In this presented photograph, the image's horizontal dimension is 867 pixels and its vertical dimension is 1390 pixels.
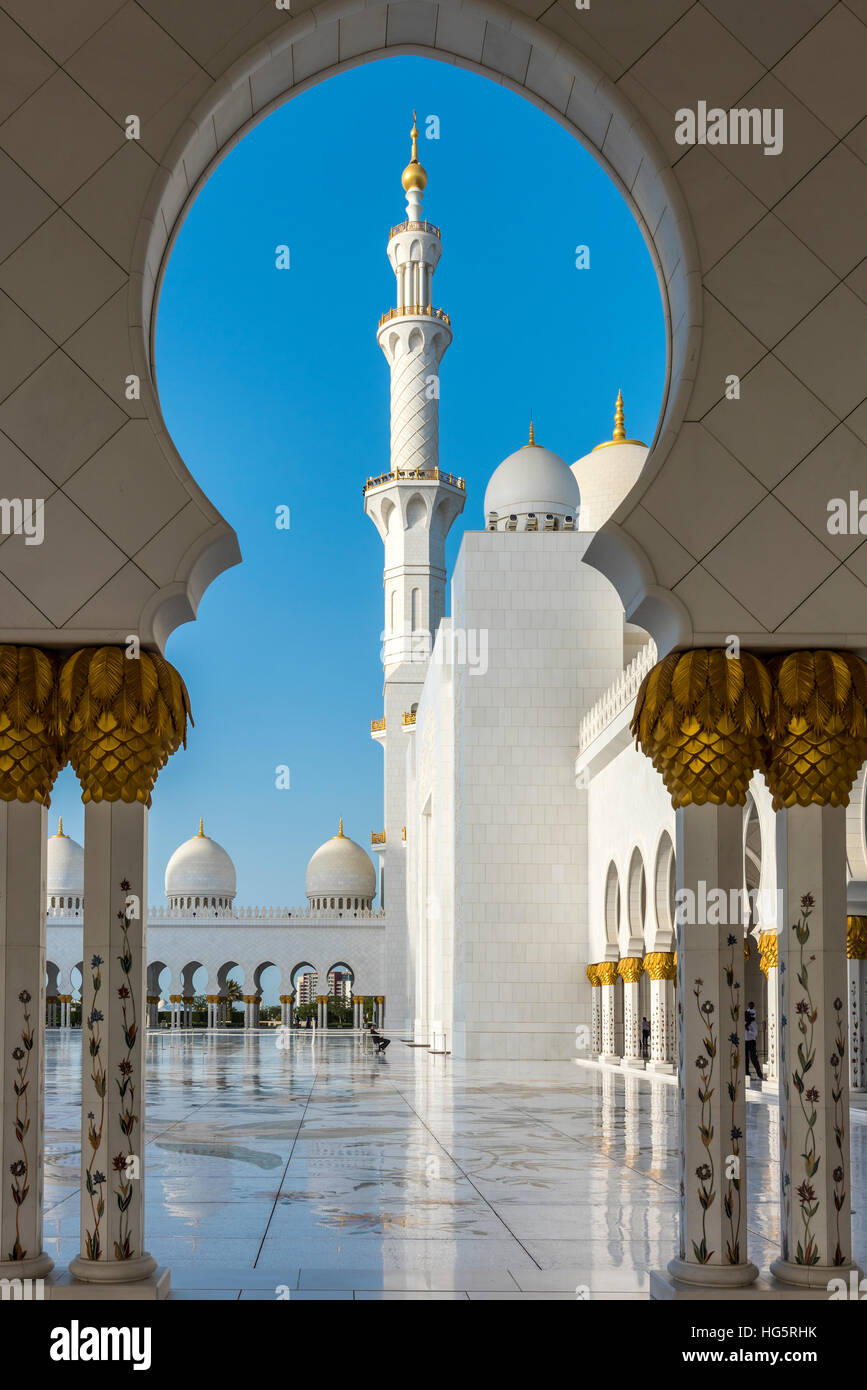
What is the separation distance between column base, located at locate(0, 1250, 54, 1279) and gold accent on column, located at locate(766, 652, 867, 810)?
258cm

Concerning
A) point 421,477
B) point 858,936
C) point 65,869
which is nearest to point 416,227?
point 421,477

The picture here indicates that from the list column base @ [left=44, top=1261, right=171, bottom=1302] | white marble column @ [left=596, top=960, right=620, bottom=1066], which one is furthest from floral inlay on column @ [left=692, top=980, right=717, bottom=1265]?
white marble column @ [left=596, top=960, right=620, bottom=1066]

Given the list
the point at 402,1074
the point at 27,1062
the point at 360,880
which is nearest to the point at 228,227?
the point at 402,1074

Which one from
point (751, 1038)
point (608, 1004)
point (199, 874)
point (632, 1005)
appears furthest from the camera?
point (199, 874)

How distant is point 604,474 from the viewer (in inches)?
909

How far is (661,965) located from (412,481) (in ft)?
59.4

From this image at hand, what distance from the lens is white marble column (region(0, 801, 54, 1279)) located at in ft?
12.9

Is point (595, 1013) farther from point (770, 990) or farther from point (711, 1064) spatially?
point (711, 1064)

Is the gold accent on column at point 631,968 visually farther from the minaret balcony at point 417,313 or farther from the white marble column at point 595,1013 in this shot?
the minaret balcony at point 417,313

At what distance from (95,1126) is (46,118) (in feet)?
10.1

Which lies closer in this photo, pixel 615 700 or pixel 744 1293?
pixel 744 1293

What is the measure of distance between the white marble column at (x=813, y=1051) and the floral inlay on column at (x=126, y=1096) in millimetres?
1890

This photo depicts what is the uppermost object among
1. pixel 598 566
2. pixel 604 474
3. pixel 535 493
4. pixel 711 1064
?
pixel 604 474

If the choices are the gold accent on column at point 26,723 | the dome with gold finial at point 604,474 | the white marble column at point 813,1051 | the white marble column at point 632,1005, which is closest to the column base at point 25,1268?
the gold accent on column at point 26,723
